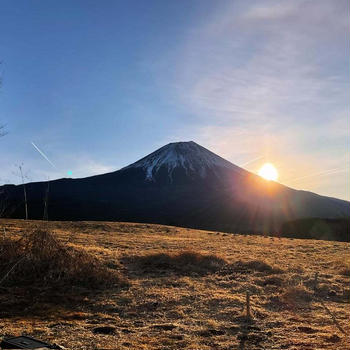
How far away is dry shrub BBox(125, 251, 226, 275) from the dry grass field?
5 cm

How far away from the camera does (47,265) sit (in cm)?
1420

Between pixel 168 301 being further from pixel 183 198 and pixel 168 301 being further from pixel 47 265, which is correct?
pixel 183 198

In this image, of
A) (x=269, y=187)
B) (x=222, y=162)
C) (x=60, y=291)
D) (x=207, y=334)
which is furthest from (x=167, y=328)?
(x=222, y=162)

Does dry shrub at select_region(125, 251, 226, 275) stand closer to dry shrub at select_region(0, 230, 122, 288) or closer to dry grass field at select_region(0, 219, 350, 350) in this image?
dry grass field at select_region(0, 219, 350, 350)

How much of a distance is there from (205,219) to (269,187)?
60334 millimetres

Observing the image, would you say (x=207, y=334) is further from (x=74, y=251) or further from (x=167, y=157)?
(x=167, y=157)

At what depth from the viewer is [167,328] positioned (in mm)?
9469

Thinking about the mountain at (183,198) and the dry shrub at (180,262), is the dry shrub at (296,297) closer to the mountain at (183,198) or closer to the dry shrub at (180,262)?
the dry shrub at (180,262)

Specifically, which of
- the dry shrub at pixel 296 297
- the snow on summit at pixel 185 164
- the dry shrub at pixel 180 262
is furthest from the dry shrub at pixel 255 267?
the snow on summit at pixel 185 164

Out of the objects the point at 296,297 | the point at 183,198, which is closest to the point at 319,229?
the point at 296,297

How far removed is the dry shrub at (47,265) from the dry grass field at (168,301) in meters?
0.04

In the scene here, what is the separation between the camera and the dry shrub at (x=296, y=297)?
12250 millimetres

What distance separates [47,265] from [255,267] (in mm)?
9289

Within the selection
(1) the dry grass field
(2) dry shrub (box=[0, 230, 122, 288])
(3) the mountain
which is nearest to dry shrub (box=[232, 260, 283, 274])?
(1) the dry grass field
